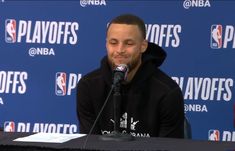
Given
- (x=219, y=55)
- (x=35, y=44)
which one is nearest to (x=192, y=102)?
(x=219, y=55)

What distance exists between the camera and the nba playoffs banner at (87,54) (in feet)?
12.7

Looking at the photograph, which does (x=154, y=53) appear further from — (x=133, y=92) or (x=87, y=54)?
(x=87, y=54)

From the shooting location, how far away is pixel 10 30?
13.7 feet

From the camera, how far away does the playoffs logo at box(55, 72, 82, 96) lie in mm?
4109

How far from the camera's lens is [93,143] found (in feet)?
6.28

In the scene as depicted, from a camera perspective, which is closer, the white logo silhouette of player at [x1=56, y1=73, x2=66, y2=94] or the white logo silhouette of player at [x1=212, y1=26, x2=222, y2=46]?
the white logo silhouette of player at [x1=212, y1=26, x2=222, y2=46]

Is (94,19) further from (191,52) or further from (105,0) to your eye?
(191,52)

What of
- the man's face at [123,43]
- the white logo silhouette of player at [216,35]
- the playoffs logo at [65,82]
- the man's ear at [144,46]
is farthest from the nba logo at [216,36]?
the man's face at [123,43]

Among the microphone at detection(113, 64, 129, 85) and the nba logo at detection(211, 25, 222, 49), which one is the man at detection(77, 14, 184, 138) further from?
the nba logo at detection(211, 25, 222, 49)

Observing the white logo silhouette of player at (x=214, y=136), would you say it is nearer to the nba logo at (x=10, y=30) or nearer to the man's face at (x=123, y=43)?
the man's face at (x=123, y=43)

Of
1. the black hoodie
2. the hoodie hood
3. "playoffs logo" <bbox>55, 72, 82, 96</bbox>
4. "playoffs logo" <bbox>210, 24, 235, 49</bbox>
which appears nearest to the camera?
the black hoodie

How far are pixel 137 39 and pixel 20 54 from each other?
5.96ft

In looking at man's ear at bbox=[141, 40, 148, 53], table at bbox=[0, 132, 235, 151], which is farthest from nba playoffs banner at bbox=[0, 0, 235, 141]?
table at bbox=[0, 132, 235, 151]

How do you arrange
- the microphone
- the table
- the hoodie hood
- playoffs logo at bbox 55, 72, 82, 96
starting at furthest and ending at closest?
playoffs logo at bbox 55, 72, 82, 96 → the hoodie hood → the microphone → the table
